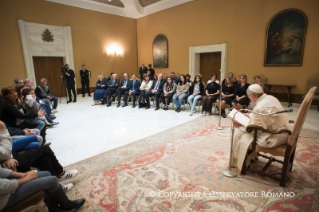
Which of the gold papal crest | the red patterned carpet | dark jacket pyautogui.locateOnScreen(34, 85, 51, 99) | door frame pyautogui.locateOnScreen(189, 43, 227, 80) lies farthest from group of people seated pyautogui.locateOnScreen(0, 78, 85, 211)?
door frame pyautogui.locateOnScreen(189, 43, 227, 80)

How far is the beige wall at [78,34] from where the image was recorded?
24.2 ft

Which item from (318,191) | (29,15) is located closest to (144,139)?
(318,191)

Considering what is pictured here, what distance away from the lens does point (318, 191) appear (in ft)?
7.25

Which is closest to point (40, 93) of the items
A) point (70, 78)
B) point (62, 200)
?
point (70, 78)

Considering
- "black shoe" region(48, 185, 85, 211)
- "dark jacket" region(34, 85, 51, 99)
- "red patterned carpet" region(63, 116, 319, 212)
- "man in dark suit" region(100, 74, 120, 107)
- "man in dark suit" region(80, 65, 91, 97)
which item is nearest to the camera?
"black shoe" region(48, 185, 85, 211)

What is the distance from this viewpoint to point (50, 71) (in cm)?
898

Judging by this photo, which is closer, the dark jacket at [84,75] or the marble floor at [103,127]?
the marble floor at [103,127]

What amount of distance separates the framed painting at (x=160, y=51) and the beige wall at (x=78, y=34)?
170cm

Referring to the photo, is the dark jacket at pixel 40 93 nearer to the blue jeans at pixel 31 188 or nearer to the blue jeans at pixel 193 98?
the blue jeans at pixel 193 98

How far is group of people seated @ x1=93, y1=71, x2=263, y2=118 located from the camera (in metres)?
5.39

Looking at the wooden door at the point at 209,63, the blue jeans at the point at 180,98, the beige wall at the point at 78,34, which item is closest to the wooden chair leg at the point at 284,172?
the blue jeans at the point at 180,98

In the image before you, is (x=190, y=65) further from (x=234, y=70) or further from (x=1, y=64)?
(x=1, y=64)

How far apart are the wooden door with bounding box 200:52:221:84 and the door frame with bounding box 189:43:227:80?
23 cm

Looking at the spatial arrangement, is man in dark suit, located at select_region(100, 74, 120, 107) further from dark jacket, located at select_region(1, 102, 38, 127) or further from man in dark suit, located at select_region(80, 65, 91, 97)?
dark jacket, located at select_region(1, 102, 38, 127)
